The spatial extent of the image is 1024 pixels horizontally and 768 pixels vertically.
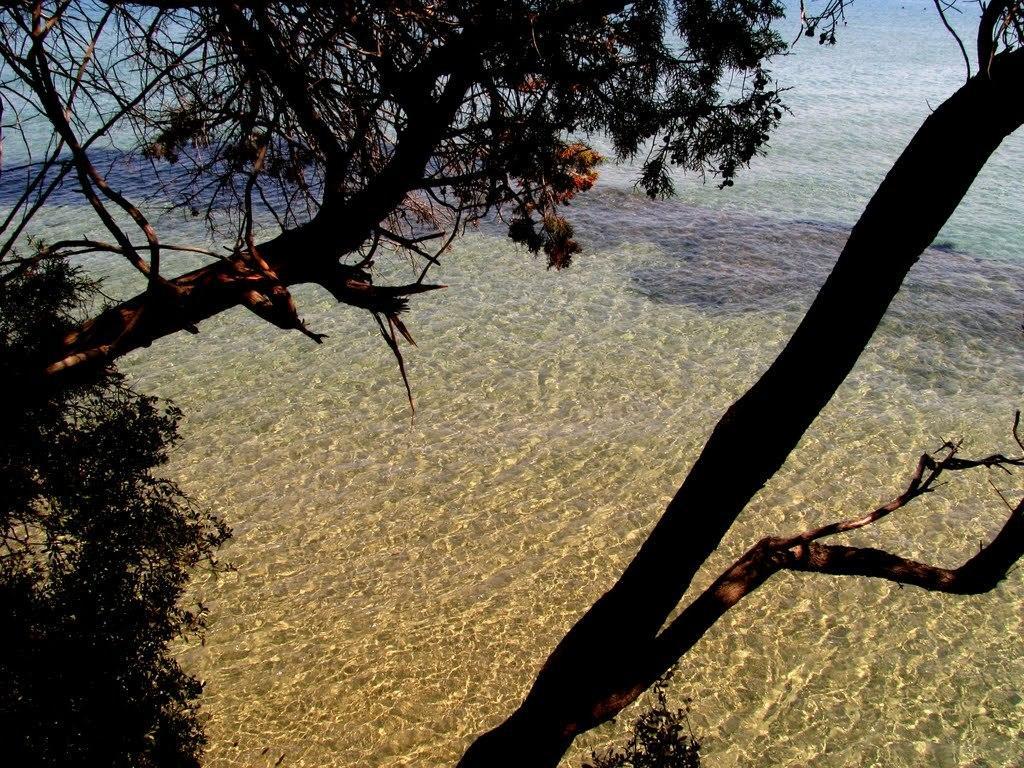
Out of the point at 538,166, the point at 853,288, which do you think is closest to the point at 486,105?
the point at 538,166

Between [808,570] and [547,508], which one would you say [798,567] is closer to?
[808,570]

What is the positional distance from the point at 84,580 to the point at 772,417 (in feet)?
9.81

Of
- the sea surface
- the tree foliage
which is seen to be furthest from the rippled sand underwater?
the tree foliage

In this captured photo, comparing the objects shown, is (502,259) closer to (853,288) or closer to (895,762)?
(895,762)

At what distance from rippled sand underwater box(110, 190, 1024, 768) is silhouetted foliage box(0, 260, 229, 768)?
1.24 m

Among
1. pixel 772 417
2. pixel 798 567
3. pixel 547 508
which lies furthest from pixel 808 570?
pixel 547 508

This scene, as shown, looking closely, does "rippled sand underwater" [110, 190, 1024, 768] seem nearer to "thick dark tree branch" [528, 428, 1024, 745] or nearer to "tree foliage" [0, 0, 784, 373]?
"thick dark tree branch" [528, 428, 1024, 745]

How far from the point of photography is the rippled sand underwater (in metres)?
5.04

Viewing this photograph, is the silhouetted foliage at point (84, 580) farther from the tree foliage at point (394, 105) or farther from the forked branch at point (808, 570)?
the forked branch at point (808, 570)

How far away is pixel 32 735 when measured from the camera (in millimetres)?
3256

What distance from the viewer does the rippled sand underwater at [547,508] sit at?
5039 mm

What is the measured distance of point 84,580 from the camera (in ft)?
12.3

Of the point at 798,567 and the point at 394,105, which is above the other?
the point at 394,105

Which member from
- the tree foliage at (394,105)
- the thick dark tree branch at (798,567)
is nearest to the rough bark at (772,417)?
the thick dark tree branch at (798,567)
